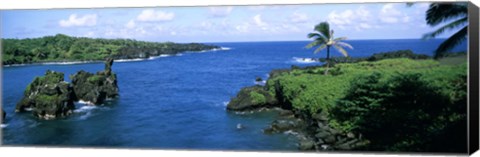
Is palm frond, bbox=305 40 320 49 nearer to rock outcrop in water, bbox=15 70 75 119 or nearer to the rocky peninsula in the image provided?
the rocky peninsula

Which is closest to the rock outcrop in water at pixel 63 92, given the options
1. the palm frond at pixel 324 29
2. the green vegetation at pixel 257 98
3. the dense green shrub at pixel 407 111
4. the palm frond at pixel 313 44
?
the green vegetation at pixel 257 98

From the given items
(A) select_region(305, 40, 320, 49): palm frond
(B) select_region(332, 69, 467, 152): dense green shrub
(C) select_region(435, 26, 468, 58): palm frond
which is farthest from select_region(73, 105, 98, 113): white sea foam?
(C) select_region(435, 26, 468, 58): palm frond

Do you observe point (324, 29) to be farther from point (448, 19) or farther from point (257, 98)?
point (448, 19)

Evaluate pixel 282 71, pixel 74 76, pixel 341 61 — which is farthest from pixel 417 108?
pixel 74 76

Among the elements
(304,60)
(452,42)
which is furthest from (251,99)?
→ (452,42)

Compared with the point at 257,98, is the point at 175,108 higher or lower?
lower

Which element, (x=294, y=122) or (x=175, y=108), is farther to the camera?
(x=175, y=108)
